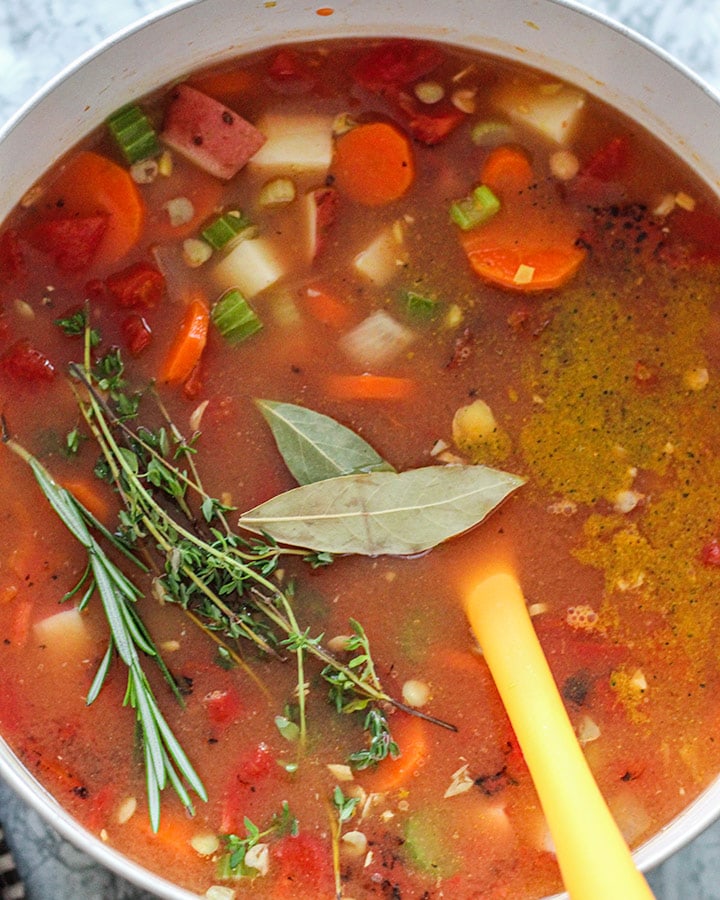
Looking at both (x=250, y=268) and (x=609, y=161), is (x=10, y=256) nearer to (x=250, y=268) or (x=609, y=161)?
(x=250, y=268)

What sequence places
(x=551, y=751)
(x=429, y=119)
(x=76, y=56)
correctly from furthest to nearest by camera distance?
(x=76, y=56)
(x=429, y=119)
(x=551, y=751)

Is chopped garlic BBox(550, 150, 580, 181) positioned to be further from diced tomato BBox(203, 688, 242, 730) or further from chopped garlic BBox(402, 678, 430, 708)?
diced tomato BBox(203, 688, 242, 730)

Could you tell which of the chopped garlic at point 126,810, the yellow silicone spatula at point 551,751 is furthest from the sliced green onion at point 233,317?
the chopped garlic at point 126,810

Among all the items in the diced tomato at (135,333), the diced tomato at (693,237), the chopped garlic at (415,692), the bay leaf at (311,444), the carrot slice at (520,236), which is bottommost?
the chopped garlic at (415,692)

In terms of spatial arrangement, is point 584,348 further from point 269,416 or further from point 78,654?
point 78,654

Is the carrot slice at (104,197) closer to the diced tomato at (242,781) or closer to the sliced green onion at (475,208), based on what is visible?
the sliced green onion at (475,208)

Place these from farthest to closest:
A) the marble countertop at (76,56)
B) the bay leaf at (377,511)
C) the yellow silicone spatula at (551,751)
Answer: the marble countertop at (76,56) → the bay leaf at (377,511) → the yellow silicone spatula at (551,751)

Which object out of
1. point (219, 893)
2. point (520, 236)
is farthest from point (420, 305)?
point (219, 893)
